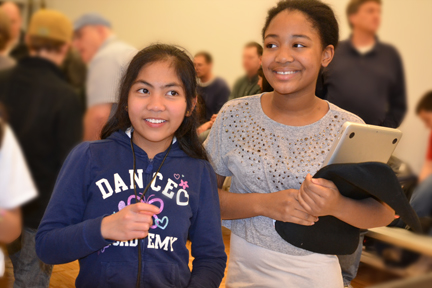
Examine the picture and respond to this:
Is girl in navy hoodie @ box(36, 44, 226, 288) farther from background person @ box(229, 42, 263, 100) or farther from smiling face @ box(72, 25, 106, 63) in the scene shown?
background person @ box(229, 42, 263, 100)

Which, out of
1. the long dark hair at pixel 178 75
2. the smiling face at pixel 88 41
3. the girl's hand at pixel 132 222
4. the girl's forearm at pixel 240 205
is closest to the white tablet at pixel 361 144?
the girl's forearm at pixel 240 205

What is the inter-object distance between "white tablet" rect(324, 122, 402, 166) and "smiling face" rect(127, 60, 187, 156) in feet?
1.00

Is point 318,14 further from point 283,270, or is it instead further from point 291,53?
point 283,270

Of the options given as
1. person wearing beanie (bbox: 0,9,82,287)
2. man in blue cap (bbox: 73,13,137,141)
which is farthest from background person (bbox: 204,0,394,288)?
person wearing beanie (bbox: 0,9,82,287)

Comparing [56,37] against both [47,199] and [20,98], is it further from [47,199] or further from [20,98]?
[47,199]

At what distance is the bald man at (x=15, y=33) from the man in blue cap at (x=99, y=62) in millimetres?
117

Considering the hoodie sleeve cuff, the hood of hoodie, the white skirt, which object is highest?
the hood of hoodie

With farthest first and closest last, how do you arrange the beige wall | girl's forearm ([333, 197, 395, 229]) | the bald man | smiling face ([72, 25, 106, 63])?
the beige wall → girl's forearm ([333, 197, 395, 229]) → smiling face ([72, 25, 106, 63]) → the bald man

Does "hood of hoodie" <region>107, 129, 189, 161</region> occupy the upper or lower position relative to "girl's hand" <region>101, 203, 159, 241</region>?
upper

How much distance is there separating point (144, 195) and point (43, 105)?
24 cm

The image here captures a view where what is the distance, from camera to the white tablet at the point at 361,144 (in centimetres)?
79

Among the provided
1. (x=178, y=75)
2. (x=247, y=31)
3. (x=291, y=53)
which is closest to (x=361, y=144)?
(x=291, y=53)

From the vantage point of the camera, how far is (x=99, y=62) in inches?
32.8

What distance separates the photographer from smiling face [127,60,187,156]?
2.56 feet
